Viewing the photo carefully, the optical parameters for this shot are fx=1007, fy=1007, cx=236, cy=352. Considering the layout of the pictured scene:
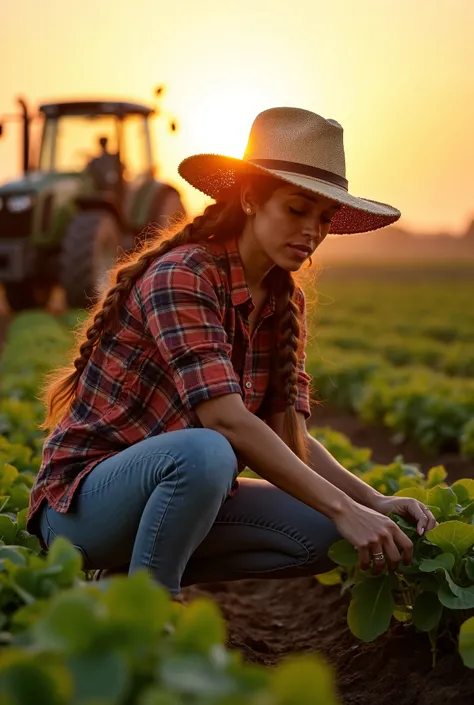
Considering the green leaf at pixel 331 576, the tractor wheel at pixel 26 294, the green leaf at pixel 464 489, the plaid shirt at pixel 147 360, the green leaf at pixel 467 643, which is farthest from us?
the tractor wheel at pixel 26 294

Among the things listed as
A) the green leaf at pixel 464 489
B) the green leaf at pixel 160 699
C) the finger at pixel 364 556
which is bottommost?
the green leaf at pixel 464 489

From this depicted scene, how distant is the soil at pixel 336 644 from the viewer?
2.67m

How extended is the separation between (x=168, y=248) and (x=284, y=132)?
1.43 ft

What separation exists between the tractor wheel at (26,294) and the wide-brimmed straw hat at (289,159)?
11.9 metres

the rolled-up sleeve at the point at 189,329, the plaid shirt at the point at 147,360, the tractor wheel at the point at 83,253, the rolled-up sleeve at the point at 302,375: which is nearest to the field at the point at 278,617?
the rolled-up sleeve at the point at 302,375

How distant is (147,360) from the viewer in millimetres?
2637

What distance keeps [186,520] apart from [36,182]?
11480 millimetres

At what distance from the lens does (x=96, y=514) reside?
2.60 meters

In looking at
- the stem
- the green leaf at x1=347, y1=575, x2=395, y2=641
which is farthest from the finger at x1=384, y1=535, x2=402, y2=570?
the stem

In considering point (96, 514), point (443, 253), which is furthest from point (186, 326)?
point (443, 253)

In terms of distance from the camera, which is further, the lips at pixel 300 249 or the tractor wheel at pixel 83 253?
the tractor wheel at pixel 83 253

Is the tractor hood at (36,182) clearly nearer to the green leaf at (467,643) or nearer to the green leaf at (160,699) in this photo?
the green leaf at (467,643)

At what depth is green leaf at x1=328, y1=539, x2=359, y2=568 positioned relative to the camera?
264cm

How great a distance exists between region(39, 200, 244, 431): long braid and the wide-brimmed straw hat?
82 millimetres
